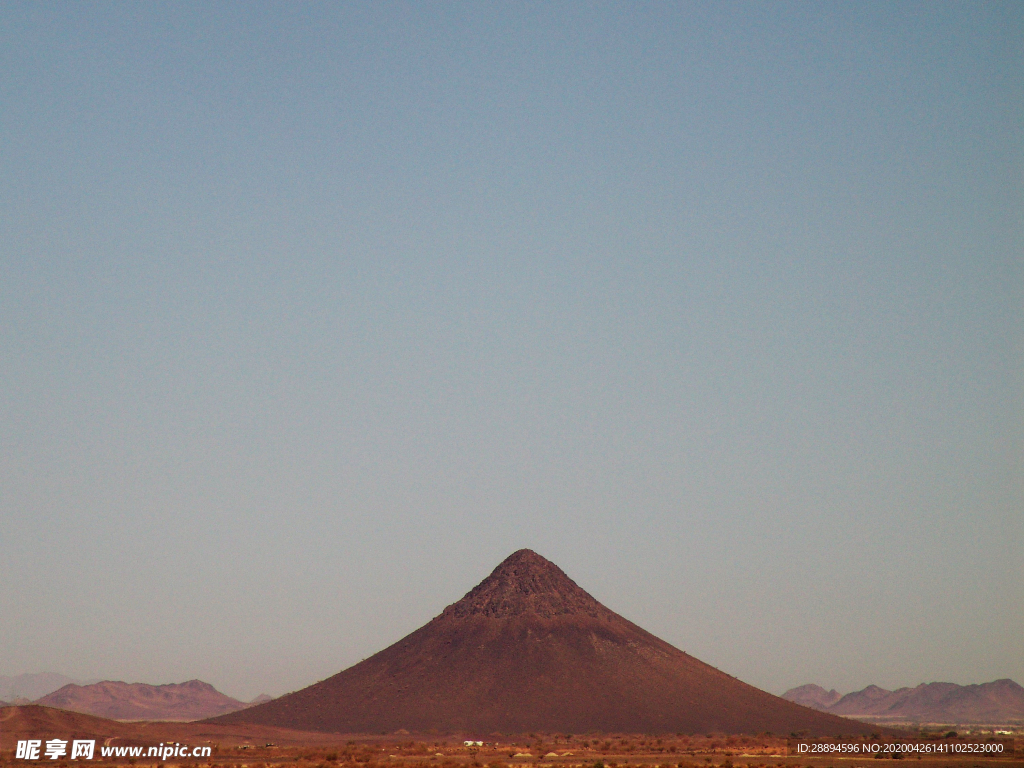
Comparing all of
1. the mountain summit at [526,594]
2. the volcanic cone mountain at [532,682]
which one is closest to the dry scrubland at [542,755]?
the volcanic cone mountain at [532,682]

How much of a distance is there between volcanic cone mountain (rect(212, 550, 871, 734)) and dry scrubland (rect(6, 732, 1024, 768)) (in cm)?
853

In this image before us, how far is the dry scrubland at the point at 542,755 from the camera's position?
73750 mm

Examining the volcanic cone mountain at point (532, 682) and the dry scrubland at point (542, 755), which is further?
the volcanic cone mountain at point (532, 682)

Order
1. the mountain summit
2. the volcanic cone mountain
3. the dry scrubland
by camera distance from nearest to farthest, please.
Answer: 1. the dry scrubland
2. the volcanic cone mountain
3. the mountain summit

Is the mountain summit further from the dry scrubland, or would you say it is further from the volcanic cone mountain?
the dry scrubland

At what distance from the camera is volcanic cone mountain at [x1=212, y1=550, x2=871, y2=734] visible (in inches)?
4705

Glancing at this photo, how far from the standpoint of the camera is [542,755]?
280ft

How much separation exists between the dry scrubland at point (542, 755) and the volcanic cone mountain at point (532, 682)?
8532mm

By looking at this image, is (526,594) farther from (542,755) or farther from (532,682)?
(542,755)

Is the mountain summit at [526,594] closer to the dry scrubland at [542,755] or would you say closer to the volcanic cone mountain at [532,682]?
the volcanic cone mountain at [532,682]

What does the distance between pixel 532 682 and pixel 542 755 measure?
42757 millimetres

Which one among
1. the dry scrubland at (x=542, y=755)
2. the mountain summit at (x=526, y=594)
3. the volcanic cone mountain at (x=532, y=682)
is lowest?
the dry scrubland at (x=542, y=755)

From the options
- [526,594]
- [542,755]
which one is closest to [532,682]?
[526,594]

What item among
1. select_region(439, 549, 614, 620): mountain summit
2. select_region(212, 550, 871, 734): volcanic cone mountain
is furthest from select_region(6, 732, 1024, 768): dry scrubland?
select_region(439, 549, 614, 620): mountain summit
